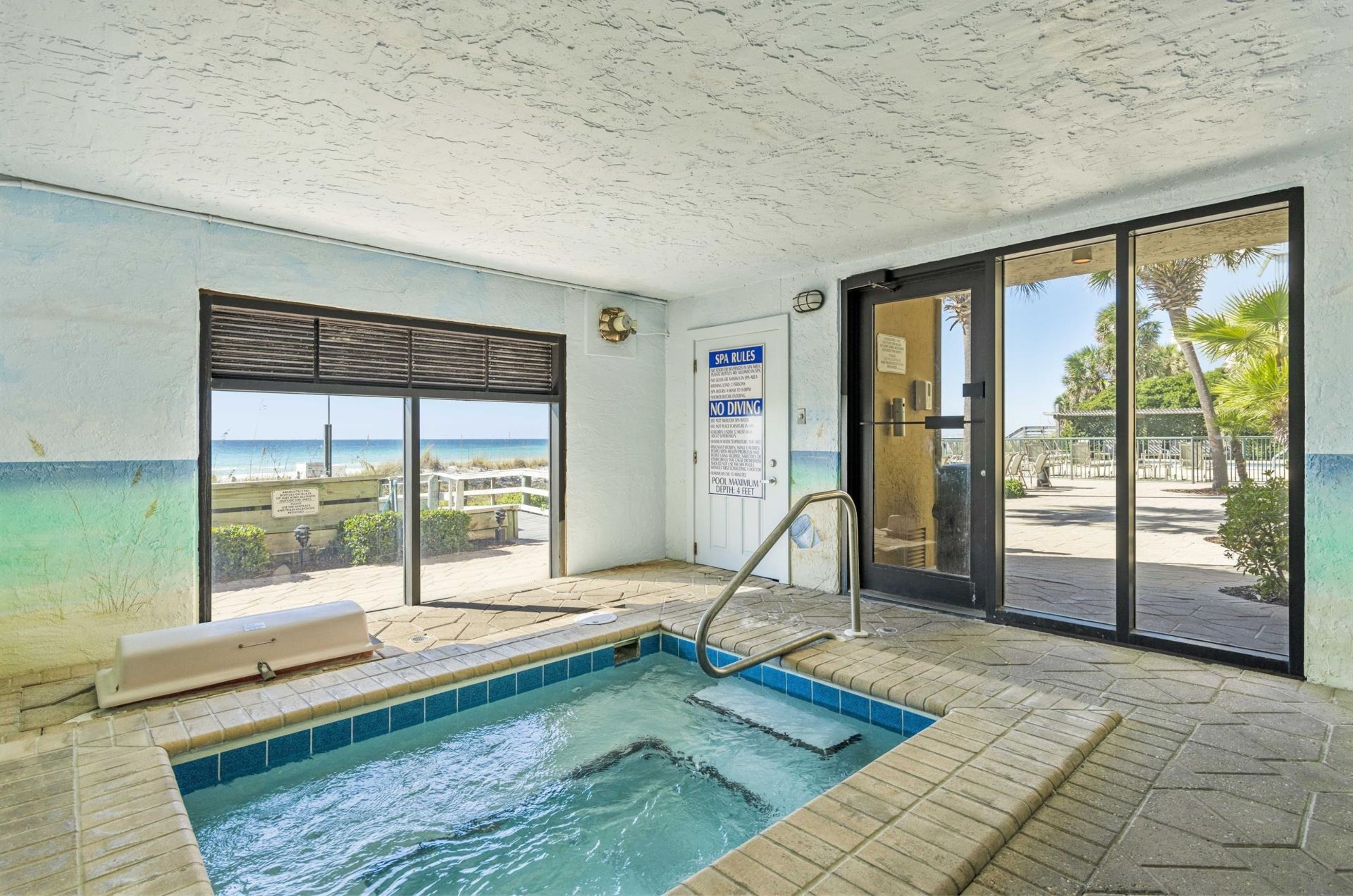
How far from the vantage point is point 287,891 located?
195 cm

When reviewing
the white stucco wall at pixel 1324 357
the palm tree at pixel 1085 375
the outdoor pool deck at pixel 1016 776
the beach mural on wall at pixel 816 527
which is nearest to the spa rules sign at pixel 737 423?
the beach mural on wall at pixel 816 527

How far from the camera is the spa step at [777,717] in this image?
2885 mm

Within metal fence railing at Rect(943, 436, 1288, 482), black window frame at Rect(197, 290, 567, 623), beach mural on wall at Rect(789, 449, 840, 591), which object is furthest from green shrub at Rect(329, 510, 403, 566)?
metal fence railing at Rect(943, 436, 1288, 482)

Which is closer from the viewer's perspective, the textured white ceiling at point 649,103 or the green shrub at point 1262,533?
the textured white ceiling at point 649,103

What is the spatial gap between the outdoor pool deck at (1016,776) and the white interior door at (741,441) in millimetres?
1793

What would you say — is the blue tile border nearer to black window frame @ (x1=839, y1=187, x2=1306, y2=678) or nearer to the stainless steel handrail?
the stainless steel handrail

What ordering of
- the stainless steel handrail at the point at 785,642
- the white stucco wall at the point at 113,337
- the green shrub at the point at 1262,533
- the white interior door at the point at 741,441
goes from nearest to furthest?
1. the stainless steel handrail at the point at 785,642
2. the white stucco wall at the point at 113,337
3. the green shrub at the point at 1262,533
4. the white interior door at the point at 741,441

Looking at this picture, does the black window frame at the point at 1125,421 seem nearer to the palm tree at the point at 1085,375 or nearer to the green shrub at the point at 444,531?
the green shrub at the point at 444,531

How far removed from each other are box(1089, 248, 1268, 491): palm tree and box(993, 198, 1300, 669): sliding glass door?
26mm

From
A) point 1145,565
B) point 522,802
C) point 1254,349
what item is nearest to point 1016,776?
point 522,802

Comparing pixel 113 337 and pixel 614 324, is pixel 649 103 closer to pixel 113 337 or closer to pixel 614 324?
pixel 113 337

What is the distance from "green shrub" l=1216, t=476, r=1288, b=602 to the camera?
466cm

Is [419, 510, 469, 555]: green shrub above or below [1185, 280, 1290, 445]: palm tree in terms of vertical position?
below

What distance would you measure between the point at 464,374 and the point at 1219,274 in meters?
6.59
